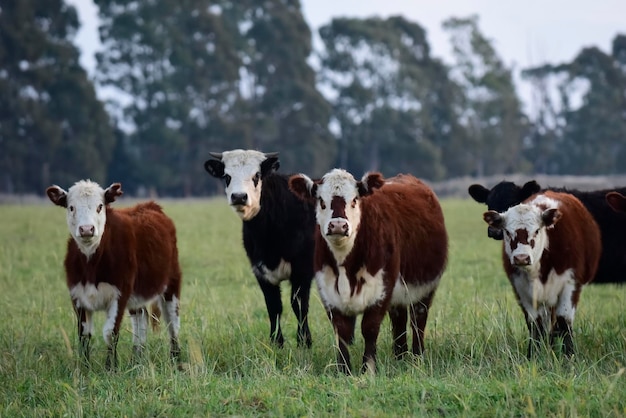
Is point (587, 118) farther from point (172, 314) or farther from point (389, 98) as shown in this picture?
point (172, 314)

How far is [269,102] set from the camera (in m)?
56.0

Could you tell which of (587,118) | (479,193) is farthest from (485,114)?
(479,193)

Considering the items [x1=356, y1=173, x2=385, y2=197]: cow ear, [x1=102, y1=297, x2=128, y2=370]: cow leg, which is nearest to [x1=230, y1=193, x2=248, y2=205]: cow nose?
[x1=102, y1=297, x2=128, y2=370]: cow leg

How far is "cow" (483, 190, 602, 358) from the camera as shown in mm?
7727

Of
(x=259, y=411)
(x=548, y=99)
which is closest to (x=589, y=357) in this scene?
(x=259, y=411)

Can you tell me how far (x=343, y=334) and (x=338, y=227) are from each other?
→ 0.97 meters

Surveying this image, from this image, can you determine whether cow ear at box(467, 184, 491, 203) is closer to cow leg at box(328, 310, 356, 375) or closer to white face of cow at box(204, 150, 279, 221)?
white face of cow at box(204, 150, 279, 221)

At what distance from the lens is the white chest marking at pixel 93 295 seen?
26.8ft

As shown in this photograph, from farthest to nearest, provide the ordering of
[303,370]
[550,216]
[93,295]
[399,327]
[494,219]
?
[399,327], [93,295], [494,219], [550,216], [303,370]

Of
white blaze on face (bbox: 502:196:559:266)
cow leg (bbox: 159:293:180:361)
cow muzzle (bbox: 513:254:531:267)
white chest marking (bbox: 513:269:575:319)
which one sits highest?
white blaze on face (bbox: 502:196:559:266)

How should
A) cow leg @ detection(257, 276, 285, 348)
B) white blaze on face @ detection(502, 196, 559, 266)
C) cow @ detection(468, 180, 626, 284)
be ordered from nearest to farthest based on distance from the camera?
white blaze on face @ detection(502, 196, 559, 266)
cow @ detection(468, 180, 626, 284)
cow leg @ detection(257, 276, 285, 348)

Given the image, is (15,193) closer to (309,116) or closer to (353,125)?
(309,116)

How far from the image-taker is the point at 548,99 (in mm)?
66125

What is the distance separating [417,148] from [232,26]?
13.8 meters
